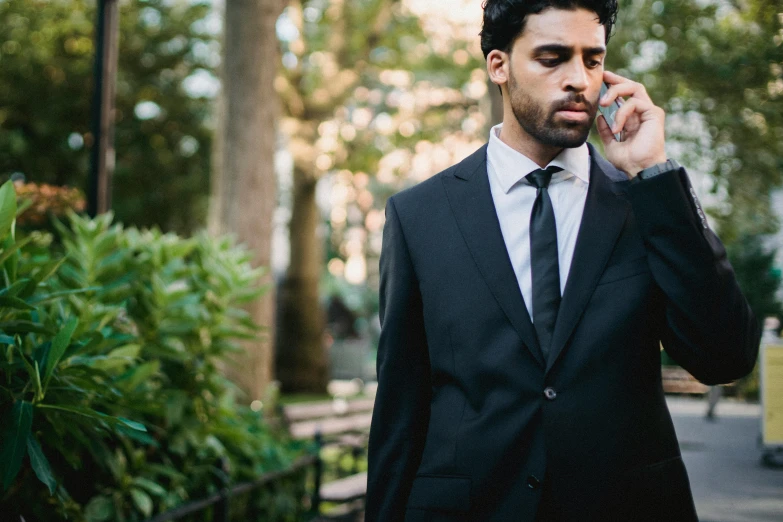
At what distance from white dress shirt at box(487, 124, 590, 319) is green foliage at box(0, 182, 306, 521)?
4.58ft

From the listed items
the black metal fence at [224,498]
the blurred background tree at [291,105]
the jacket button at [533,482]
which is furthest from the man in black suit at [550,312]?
the blurred background tree at [291,105]

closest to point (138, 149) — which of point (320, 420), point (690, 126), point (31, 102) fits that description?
point (31, 102)

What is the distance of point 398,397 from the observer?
2127 millimetres

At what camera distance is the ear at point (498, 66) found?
218cm

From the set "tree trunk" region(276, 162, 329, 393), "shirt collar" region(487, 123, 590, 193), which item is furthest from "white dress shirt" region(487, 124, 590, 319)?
"tree trunk" region(276, 162, 329, 393)

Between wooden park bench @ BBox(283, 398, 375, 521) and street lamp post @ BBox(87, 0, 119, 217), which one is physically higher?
street lamp post @ BBox(87, 0, 119, 217)

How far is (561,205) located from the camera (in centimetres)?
211

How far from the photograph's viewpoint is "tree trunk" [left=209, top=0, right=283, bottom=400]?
770 centimetres

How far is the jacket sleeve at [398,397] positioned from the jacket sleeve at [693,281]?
2.14ft

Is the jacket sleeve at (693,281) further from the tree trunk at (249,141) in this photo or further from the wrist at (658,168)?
the tree trunk at (249,141)

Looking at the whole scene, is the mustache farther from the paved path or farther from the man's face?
the paved path

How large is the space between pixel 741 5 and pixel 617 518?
2501 mm

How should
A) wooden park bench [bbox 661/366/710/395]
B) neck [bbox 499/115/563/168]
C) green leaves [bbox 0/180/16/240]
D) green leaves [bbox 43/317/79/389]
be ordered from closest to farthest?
neck [bbox 499/115/563/168]
green leaves [bbox 43/317/79/389]
green leaves [bbox 0/180/16/240]
wooden park bench [bbox 661/366/710/395]

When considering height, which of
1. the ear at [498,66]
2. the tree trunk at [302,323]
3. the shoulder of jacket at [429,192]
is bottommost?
the tree trunk at [302,323]
